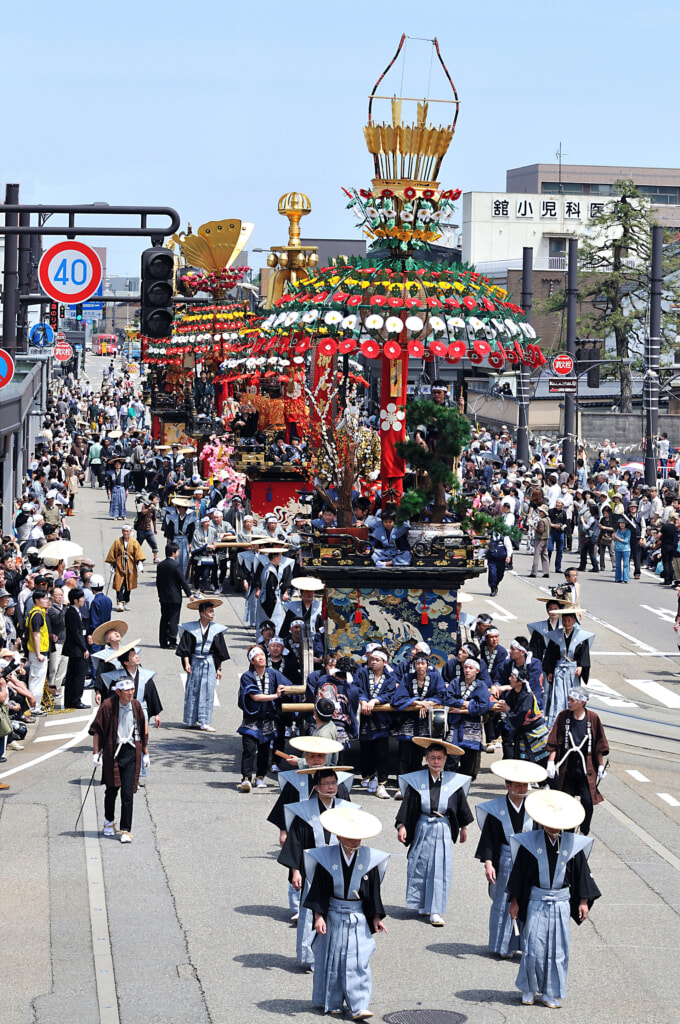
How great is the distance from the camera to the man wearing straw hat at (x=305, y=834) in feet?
34.9

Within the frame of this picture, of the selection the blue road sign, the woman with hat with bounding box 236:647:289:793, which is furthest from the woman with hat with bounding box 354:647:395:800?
the blue road sign

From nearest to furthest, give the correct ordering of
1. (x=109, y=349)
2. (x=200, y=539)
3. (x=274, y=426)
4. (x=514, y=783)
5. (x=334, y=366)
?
(x=514, y=783)
(x=334, y=366)
(x=200, y=539)
(x=274, y=426)
(x=109, y=349)

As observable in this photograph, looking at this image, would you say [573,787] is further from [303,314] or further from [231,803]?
[303,314]

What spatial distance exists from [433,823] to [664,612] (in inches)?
680

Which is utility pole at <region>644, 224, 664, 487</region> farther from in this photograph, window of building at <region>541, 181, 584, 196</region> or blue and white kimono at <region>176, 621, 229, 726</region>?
window of building at <region>541, 181, 584, 196</region>

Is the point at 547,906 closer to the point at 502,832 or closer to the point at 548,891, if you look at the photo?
the point at 548,891

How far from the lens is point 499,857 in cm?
1127

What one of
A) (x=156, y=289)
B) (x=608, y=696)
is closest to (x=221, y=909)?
(x=156, y=289)

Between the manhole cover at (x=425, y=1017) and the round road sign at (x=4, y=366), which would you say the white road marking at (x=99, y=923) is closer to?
the manhole cover at (x=425, y=1017)

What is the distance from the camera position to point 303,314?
57.3 ft

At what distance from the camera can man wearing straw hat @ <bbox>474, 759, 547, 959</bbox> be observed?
1105 cm

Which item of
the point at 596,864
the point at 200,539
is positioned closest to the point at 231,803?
the point at 596,864

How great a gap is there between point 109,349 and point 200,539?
418 feet

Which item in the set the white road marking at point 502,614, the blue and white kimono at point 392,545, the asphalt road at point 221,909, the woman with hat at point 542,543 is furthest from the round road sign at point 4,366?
the blue and white kimono at point 392,545
